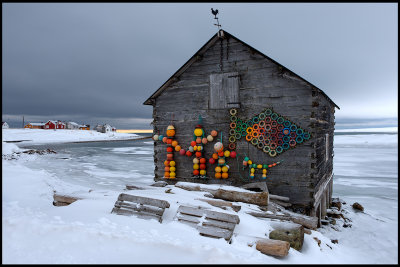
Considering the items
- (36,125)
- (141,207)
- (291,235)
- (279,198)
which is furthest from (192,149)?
(36,125)

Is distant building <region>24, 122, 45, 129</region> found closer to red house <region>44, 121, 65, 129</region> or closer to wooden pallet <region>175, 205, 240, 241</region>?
red house <region>44, 121, 65, 129</region>

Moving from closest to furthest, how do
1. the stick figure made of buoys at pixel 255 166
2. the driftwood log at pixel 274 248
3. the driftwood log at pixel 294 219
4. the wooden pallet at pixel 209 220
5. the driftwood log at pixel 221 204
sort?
the driftwood log at pixel 274 248
the wooden pallet at pixel 209 220
the driftwood log at pixel 294 219
the driftwood log at pixel 221 204
the stick figure made of buoys at pixel 255 166

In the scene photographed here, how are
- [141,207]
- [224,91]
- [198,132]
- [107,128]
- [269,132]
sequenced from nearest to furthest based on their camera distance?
[141,207]
[269,132]
[224,91]
[198,132]
[107,128]

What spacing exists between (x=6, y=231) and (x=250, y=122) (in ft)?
26.1

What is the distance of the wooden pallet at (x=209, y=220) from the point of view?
5211mm

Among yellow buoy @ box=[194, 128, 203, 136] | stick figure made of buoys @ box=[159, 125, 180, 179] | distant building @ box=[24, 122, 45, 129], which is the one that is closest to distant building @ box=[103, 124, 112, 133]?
distant building @ box=[24, 122, 45, 129]

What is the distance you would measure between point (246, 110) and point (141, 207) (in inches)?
223

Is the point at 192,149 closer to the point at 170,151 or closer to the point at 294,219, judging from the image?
the point at 170,151

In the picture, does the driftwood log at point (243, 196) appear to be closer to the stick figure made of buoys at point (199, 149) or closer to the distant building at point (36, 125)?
the stick figure made of buoys at point (199, 149)

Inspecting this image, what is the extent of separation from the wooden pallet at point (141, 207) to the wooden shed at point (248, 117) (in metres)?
4.55

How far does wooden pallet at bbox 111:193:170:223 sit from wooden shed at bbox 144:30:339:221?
455 cm

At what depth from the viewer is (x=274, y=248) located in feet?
15.2

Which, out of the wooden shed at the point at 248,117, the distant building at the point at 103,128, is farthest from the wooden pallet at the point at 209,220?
the distant building at the point at 103,128

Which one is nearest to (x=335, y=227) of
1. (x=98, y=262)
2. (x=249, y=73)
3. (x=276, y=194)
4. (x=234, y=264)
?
(x=276, y=194)
